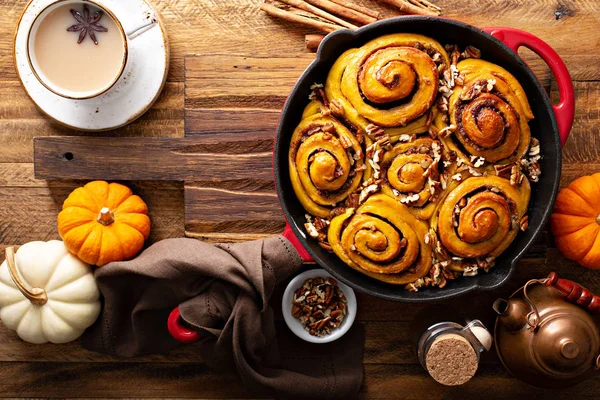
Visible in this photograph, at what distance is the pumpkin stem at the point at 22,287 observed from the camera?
2148 mm

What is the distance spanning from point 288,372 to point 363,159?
90cm

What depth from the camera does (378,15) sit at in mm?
2252

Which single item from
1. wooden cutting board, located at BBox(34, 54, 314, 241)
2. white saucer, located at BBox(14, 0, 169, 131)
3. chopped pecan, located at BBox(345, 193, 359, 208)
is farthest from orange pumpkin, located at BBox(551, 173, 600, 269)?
white saucer, located at BBox(14, 0, 169, 131)

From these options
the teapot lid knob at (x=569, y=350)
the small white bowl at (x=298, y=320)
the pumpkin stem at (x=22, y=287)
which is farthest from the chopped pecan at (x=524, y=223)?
the pumpkin stem at (x=22, y=287)

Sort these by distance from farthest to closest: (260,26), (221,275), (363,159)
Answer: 1. (260,26)
2. (221,275)
3. (363,159)

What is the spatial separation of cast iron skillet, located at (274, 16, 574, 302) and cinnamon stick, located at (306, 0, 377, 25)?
28 cm

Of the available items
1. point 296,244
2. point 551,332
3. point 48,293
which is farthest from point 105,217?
point 551,332

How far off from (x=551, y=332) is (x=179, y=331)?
1.31 metres

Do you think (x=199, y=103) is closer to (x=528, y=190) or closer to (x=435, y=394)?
(x=528, y=190)

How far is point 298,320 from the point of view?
7.59ft

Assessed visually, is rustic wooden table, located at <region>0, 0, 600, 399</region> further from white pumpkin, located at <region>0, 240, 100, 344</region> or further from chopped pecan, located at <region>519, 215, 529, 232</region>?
chopped pecan, located at <region>519, 215, 529, 232</region>

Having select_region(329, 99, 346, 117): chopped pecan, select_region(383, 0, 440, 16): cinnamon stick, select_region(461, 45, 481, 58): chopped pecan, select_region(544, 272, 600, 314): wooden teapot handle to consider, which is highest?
select_region(461, 45, 481, 58): chopped pecan

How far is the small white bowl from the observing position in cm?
229

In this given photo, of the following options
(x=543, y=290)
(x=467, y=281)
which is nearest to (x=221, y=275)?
(x=467, y=281)
